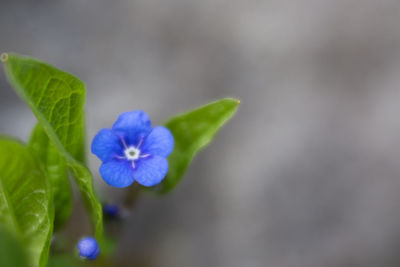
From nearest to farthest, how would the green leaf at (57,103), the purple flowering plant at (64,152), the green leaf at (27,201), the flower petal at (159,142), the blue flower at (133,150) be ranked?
the green leaf at (57,103), the purple flowering plant at (64,152), the green leaf at (27,201), the blue flower at (133,150), the flower petal at (159,142)

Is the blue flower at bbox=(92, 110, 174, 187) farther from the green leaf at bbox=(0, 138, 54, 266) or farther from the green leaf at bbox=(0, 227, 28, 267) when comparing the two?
the green leaf at bbox=(0, 227, 28, 267)

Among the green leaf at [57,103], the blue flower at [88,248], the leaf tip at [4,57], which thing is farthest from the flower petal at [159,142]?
the leaf tip at [4,57]

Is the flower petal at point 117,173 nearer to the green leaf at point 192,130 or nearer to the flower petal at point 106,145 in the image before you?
the flower petal at point 106,145

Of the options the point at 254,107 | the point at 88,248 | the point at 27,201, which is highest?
the point at 254,107

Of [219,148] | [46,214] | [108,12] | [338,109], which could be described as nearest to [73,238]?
[219,148]

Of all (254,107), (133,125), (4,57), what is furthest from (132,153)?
(254,107)

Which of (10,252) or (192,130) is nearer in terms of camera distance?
(10,252)

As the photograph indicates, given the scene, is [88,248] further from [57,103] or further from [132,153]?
[57,103]
